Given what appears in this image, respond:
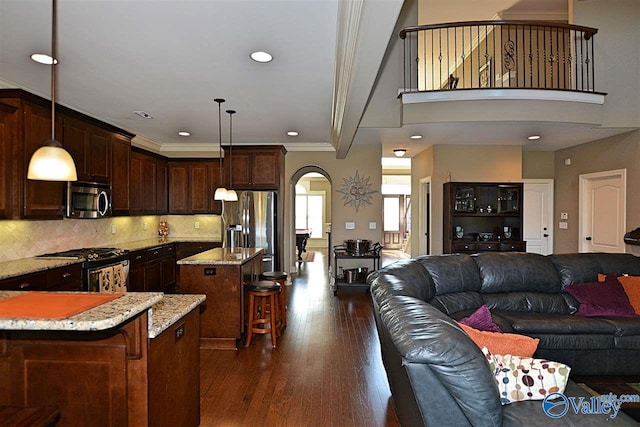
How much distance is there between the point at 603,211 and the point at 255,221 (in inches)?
224

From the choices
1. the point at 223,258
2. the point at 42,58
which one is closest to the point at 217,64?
the point at 42,58

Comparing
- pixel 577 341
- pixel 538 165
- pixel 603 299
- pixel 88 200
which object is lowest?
pixel 577 341

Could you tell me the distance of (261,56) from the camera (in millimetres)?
3008

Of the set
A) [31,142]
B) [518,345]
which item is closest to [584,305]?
[518,345]

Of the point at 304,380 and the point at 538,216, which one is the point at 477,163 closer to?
the point at 538,216

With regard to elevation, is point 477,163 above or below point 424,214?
above

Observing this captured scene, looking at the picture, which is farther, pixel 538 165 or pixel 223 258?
pixel 538 165

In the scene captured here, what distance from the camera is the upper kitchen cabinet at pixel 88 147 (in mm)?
4156

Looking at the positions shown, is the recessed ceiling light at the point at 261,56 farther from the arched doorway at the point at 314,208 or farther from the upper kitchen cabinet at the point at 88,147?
the arched doorway at the point at 314,208

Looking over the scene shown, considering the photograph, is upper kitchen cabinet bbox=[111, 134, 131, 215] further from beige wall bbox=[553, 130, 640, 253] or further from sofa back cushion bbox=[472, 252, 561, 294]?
beige wall bbox=[553, 130, 640, 253]

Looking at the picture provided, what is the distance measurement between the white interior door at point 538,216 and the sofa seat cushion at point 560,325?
4294 mm

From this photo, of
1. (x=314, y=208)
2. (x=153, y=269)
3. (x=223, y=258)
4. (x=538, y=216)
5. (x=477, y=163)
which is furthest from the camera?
(x=314, y=208)

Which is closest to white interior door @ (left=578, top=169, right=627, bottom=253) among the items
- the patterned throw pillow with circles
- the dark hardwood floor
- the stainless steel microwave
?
the dark hardwood floor

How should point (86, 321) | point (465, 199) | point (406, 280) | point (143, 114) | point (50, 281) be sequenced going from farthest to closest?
1. point (465, 199)
2. point (143, 114)
3. point (50, 281)
4. point (406, 280)
5. point (86, 321)
